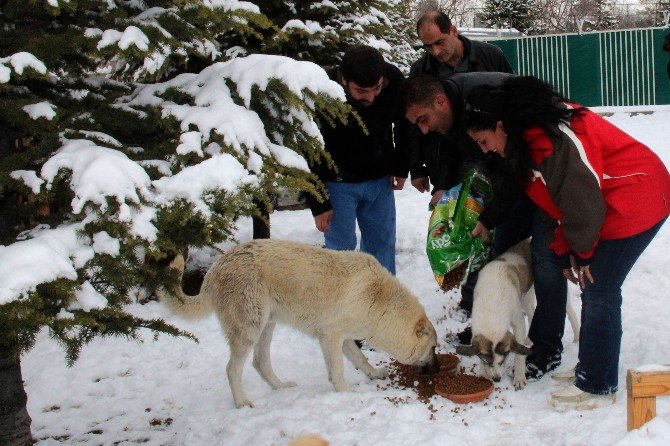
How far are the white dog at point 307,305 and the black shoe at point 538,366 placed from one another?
2.35 ft

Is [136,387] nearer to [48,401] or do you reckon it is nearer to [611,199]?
[48,401]

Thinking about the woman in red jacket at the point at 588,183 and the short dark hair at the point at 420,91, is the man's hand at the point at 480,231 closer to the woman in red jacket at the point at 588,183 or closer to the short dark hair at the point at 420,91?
the woman in red jacket at the point at 588,183

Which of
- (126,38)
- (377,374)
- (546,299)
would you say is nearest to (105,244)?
(126,38)

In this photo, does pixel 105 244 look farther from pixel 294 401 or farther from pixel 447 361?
pixel 447 361

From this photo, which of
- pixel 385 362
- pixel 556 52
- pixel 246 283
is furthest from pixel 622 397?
pixel 556 52

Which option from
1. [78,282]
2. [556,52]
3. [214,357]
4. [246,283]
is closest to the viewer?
[78,282]

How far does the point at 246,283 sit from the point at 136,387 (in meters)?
1.68

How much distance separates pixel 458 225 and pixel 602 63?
17850mm

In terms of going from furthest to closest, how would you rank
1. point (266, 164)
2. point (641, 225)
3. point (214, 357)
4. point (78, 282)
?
1. point (214, 357)
2. point (641, 225)
3. point (266, 164)
4. point (78, 282)

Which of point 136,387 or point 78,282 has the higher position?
point 78,282

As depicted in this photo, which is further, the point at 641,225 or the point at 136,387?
the point at 136,387

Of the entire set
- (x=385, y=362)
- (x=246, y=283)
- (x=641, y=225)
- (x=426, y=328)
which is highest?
(x=641, y=225)

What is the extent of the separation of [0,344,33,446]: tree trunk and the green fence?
19.8 meters

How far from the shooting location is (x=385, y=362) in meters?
5.50
